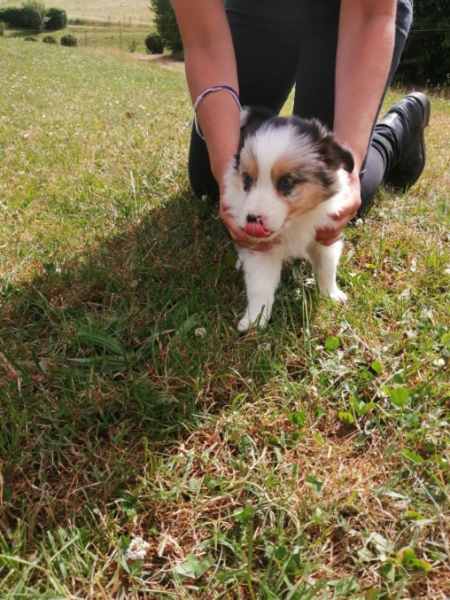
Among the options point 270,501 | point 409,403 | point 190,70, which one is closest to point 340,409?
point 409,403

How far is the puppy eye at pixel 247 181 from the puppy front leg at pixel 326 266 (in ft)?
1.46

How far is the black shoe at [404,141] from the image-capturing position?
348 cm

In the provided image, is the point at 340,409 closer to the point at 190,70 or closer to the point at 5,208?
the point at 190,70

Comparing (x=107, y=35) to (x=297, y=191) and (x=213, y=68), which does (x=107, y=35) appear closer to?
(x=213, y=68)

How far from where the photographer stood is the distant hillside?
49.9 meters

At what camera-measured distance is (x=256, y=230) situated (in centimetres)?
189

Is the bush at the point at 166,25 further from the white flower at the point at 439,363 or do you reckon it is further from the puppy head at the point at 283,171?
the white flower at the point at 439,363

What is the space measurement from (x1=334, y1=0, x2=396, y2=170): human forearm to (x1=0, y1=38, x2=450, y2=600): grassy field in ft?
2.20

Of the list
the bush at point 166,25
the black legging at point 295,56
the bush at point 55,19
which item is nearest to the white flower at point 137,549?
the black legging at point 295,56

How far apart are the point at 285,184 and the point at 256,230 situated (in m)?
0.23

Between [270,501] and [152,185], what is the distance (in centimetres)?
265

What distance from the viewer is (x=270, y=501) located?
1.43 m

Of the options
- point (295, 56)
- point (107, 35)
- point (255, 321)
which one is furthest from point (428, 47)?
point (107, 35)

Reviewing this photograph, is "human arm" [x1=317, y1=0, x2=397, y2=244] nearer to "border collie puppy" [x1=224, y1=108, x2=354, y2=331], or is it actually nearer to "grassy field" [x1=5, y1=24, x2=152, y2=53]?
"border collie puppy" [x1=224, y1=108, x2=354, y2=331]
